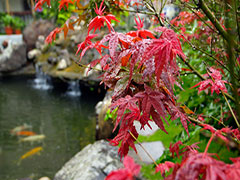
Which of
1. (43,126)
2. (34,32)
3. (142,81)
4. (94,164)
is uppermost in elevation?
(142,81)

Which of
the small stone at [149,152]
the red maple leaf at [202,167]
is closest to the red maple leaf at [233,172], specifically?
the red maple leaf at [202,167]

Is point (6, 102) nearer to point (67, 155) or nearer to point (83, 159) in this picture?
point (67, 155)

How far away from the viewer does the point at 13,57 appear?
10.5 m

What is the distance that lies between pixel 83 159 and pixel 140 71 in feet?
7.61

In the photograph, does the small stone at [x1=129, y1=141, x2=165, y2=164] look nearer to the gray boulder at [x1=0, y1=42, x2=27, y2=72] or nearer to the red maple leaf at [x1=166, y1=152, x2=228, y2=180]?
the red maple leaf at [x1=166, y1=152, x2=228, y2=180]

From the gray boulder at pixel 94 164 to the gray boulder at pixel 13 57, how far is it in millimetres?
8418

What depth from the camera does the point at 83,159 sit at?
311cm

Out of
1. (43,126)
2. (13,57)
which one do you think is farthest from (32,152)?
(13,57)

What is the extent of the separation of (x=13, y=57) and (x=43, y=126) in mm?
5990

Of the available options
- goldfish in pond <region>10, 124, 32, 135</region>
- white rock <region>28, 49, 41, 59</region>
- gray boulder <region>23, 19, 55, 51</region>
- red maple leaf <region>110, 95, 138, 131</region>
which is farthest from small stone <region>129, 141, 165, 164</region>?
gray boulder <region>23, 19, 55, 51</region>

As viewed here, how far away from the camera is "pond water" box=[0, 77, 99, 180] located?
411 centimetres

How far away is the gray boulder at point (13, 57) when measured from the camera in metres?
10.3

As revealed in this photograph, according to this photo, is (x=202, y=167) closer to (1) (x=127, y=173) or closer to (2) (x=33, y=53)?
(1) (x=127, y=173)

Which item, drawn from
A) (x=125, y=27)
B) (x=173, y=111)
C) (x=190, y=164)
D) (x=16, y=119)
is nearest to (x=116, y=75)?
(x=173, y=111)
